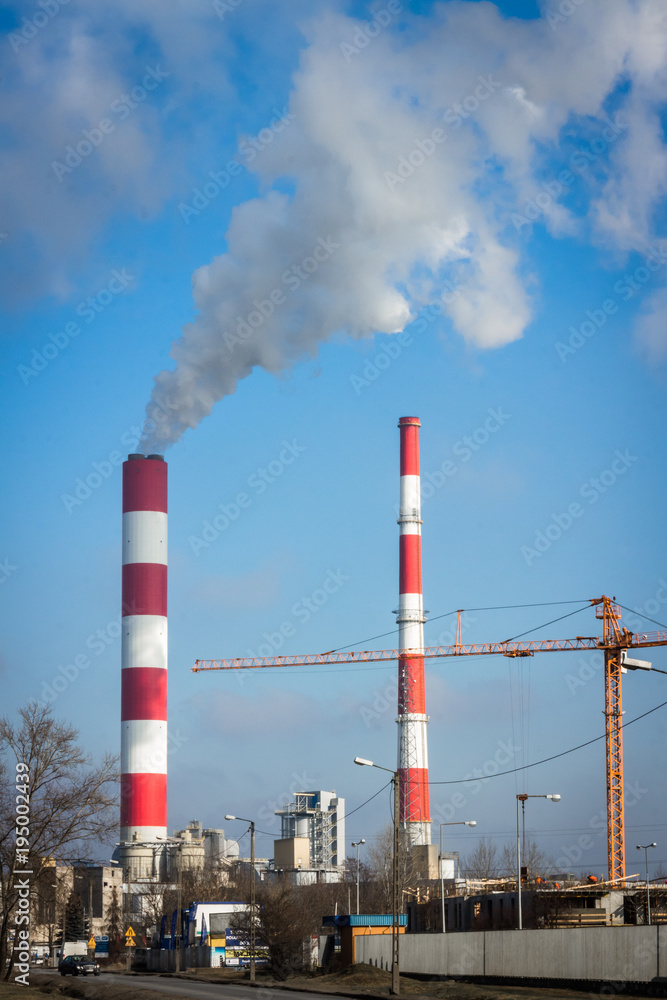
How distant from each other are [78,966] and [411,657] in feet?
126

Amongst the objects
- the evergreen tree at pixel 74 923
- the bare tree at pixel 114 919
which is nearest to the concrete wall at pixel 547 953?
the evergreen tree at pixel 74 923

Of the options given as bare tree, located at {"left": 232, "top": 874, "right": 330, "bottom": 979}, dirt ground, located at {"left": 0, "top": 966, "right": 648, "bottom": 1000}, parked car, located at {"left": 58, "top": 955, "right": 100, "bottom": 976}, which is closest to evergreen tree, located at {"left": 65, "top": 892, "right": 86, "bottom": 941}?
parked car, located at {"left": 58, "top": 955, "right": 100, "bottom": 976}

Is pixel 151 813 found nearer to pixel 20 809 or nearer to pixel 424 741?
pixel 424 741

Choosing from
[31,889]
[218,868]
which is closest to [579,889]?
[31,889]

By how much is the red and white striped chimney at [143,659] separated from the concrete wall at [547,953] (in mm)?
37926

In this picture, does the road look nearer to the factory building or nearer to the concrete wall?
the concrete wall

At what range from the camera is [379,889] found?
7650cm

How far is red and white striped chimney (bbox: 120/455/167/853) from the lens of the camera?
7225 centimetres

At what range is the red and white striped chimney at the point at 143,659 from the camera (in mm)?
72250

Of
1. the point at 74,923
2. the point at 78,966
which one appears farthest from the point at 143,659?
the point at 78,966

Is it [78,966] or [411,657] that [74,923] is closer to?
[78,966]

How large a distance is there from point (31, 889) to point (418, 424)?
55367 millimetres

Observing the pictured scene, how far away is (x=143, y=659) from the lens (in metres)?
72.4

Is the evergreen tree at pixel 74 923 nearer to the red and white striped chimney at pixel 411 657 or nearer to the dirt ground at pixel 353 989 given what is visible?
the dirt ground at pixel 353 989
